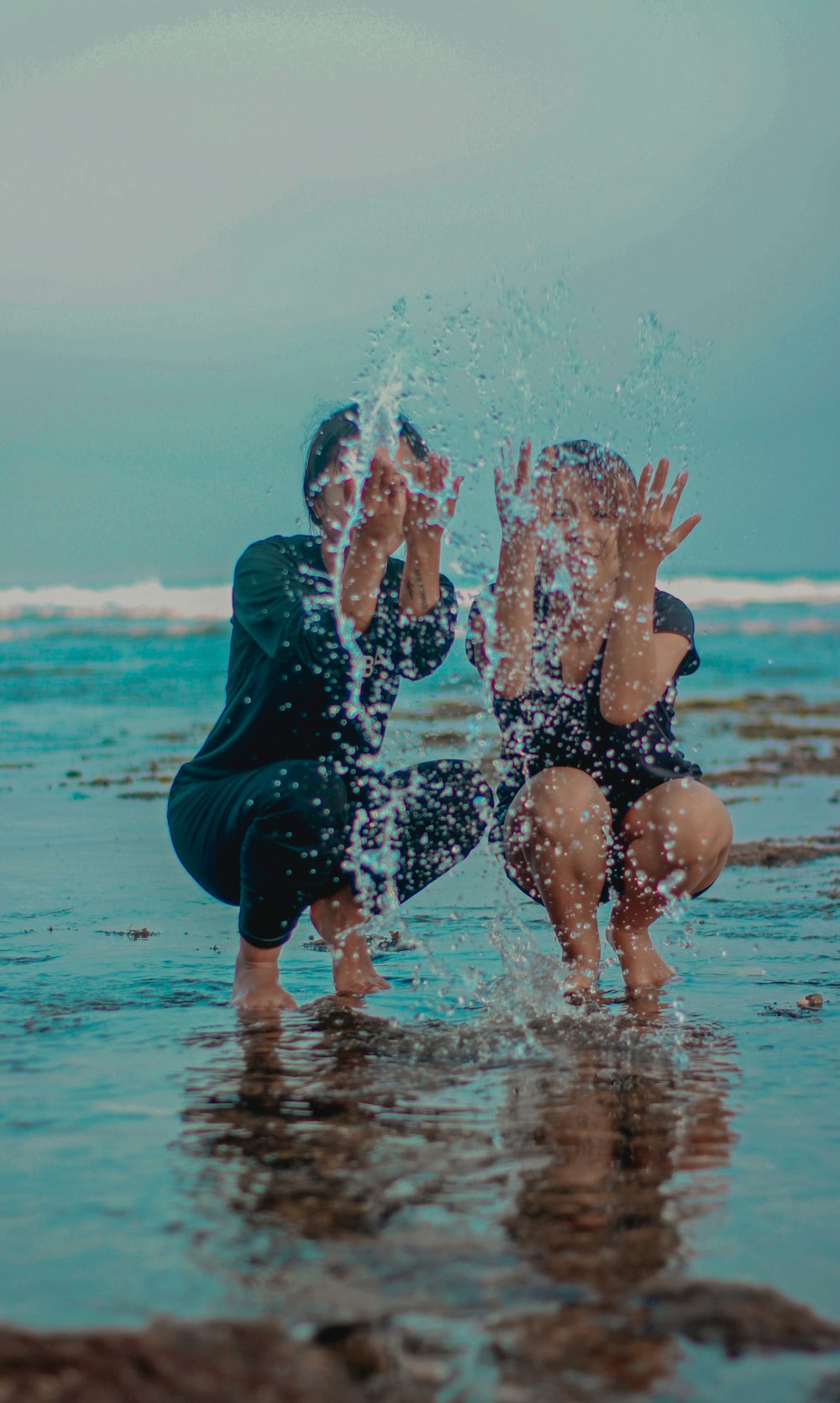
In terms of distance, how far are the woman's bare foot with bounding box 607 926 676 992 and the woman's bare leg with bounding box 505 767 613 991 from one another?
0.12m

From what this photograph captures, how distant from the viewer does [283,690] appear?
13.2 ft

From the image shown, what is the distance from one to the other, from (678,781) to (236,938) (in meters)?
1.68

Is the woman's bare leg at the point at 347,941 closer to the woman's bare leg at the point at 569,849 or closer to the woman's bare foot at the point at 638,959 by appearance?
the woman's bare leg at the point at 569,849

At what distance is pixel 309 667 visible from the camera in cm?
391

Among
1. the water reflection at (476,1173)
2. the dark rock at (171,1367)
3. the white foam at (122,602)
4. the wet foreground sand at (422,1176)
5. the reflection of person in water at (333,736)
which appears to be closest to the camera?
the dark rock at (171,1367)

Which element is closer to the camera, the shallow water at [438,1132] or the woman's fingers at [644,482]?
the shallow water at [438,1132]

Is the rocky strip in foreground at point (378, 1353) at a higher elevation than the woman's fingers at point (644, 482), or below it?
below

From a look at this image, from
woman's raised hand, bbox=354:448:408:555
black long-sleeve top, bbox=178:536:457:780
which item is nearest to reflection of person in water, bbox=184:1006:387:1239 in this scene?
black long-sleeve top, bbox=178:536:457:780

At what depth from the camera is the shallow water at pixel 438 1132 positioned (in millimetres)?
1938

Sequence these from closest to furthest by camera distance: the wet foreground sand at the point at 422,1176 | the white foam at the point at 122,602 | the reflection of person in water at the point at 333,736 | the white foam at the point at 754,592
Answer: the wet foreground sand at the point at 422,1176 → the reflection of person in water at the point at 333,736 → the white foam at the point at 122,602 → the white foam at the point at 754,592

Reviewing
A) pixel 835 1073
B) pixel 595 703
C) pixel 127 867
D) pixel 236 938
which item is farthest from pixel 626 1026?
pixel 127 867

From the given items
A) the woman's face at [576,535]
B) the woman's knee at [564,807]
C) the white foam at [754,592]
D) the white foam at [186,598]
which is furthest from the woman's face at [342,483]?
the white foam at [754,592]

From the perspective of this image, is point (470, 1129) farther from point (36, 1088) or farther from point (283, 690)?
point (283, 690)

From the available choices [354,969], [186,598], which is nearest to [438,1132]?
[354,969]
